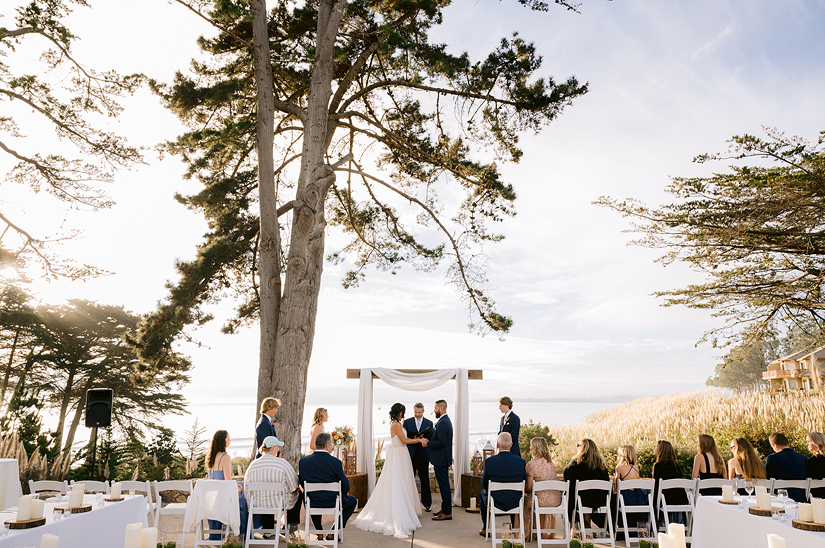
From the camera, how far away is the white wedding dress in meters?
Result: 6.61

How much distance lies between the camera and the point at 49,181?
939cm

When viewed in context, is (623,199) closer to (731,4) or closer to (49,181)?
(731,4)

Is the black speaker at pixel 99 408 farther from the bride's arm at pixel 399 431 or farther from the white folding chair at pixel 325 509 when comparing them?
the bride's arm at pixel 399 431

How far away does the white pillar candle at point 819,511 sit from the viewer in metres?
3.34

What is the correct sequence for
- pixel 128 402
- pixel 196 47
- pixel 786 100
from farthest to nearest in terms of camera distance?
1. pixel 128 402
2. pixel 786 100
3. pixel 196 47

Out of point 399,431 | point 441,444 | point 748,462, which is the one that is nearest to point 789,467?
point 748,462

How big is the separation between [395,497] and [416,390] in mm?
3109

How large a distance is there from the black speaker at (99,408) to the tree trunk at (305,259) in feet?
7.85

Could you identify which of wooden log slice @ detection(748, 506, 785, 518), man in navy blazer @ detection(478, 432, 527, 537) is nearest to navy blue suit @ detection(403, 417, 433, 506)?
man in navy blazer @ detection(478, 432, 527, 537)

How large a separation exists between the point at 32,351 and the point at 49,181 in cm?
1083

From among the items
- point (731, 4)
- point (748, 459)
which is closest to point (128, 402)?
point (748, 459)

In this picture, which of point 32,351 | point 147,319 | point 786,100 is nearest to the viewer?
point 147,319

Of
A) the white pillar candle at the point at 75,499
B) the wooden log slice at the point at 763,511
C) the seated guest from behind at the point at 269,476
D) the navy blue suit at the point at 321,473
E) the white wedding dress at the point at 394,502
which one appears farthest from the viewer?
the white wedding dress at the point at 394,502

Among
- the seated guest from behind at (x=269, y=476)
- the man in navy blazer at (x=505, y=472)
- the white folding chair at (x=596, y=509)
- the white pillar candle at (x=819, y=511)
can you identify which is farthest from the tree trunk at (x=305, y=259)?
the white pillar candle at (x=819, y=511)
